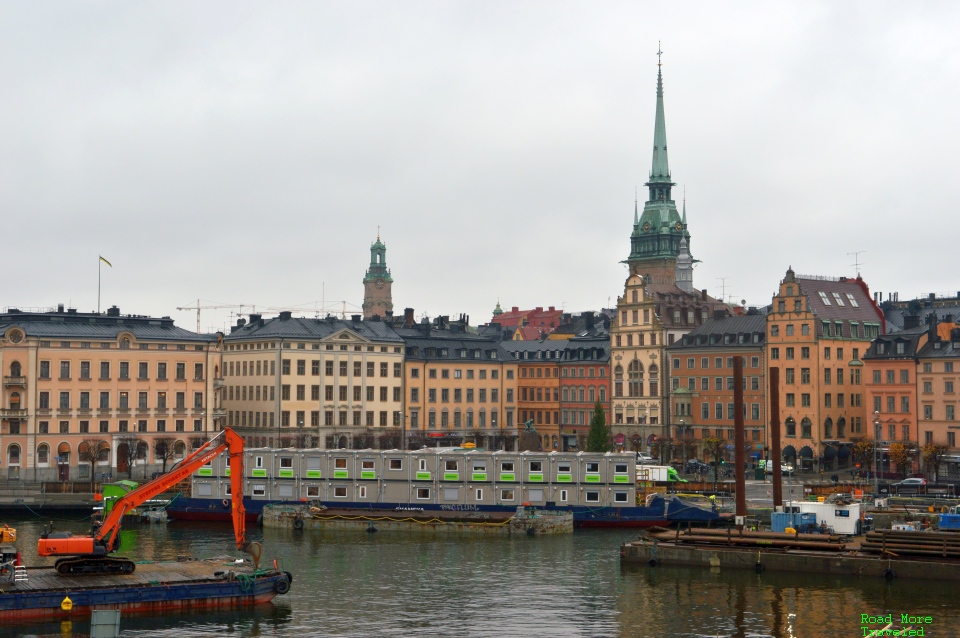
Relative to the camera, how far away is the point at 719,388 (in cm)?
13750

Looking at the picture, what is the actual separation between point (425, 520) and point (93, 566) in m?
30.1

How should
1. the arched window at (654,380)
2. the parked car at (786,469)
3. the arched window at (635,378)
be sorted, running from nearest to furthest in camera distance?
the parked car at (786,469)
the arched window at (654,380)
the arched window at (635,378)

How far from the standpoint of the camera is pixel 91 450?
4478 inches

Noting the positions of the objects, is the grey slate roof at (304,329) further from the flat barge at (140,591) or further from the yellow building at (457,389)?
the flat barge at (140,591)

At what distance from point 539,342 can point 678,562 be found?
89759mm

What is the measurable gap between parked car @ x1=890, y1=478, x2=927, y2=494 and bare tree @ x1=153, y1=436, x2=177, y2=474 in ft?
195

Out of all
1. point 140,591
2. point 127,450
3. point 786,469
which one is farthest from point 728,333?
point 140,591

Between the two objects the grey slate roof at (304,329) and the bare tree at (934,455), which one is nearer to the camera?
the bare tree at (934,455)

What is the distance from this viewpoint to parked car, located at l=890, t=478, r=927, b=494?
330ft

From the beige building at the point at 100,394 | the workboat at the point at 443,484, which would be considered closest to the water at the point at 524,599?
the workboat at the point at 443,484

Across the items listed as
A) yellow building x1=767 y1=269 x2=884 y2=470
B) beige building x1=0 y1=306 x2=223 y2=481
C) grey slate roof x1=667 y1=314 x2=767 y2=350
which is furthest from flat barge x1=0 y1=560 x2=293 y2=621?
grey slate roof x1=667 y1=314 x2=767 y2=350

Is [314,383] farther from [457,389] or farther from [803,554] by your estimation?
[803,554]

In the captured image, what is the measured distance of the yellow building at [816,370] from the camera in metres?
127

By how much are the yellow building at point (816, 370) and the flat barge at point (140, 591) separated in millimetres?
78152
